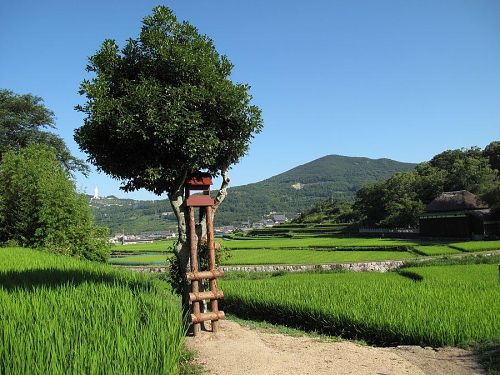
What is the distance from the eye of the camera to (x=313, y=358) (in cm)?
637

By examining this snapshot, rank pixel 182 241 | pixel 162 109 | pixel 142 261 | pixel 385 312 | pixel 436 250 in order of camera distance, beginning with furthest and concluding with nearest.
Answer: pixel 142 261 → pixel 436 250 → pixel 385 312 → pixel 182 241 → pixel 162 109

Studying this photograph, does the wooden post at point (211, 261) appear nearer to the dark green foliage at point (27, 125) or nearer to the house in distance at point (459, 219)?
the dark green foliage at point (27, 125)

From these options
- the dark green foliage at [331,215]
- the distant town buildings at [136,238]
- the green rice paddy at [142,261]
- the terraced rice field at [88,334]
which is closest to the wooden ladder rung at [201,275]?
the terraced rice field at [88,334]

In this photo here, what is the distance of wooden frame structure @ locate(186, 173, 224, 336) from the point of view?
25.5 feet

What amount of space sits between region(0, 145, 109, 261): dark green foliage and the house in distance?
35.2 meters

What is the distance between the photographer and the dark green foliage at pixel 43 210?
22.3 m

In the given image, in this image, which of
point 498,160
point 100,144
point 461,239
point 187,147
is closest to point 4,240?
point 100,144

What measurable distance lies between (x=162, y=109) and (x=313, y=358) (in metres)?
4.73

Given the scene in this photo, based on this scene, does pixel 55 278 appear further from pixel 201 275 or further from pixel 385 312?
pixel 385 312

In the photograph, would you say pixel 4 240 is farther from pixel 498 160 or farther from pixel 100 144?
pixel 498 160

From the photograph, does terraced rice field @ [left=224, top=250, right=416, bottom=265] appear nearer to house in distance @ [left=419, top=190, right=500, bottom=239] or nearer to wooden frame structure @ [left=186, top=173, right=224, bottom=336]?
house in distance @ [left=419, top=190, right=500, bottom=239]

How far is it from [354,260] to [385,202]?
3545 cm

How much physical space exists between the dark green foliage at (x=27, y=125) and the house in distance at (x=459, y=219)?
36.2 metres

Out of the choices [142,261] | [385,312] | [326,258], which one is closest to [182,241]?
[385,312]
